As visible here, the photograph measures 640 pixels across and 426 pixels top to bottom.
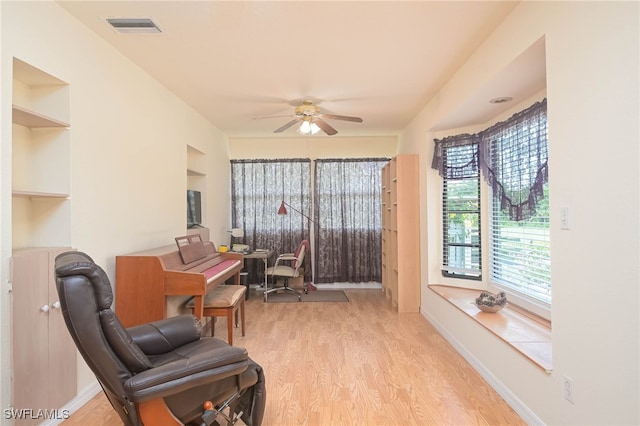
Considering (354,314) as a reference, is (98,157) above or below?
above

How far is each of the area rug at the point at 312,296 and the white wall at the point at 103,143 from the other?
1.99 m

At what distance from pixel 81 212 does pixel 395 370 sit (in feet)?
8.65

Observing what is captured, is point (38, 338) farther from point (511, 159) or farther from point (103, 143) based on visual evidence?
point (511, 159)

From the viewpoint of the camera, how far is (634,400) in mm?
1334

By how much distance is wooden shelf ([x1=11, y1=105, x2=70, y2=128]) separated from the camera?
6.07 feet

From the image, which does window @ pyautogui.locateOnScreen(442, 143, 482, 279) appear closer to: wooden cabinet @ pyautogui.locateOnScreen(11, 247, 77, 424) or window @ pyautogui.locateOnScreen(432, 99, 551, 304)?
window @ pyautogui.locateOnScreen(432, 99, 551, 304)

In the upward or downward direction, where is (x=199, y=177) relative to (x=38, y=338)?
upward

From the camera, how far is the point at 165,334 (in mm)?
2092

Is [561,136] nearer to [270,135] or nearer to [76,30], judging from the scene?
[76,30]

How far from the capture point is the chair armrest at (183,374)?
4.57 ft

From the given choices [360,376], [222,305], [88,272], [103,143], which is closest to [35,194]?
[103,143]

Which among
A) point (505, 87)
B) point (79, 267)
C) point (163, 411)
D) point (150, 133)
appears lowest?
point (163, 411)

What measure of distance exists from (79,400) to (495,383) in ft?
9.54

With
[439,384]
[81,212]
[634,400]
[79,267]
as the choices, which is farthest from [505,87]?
[81,212]
